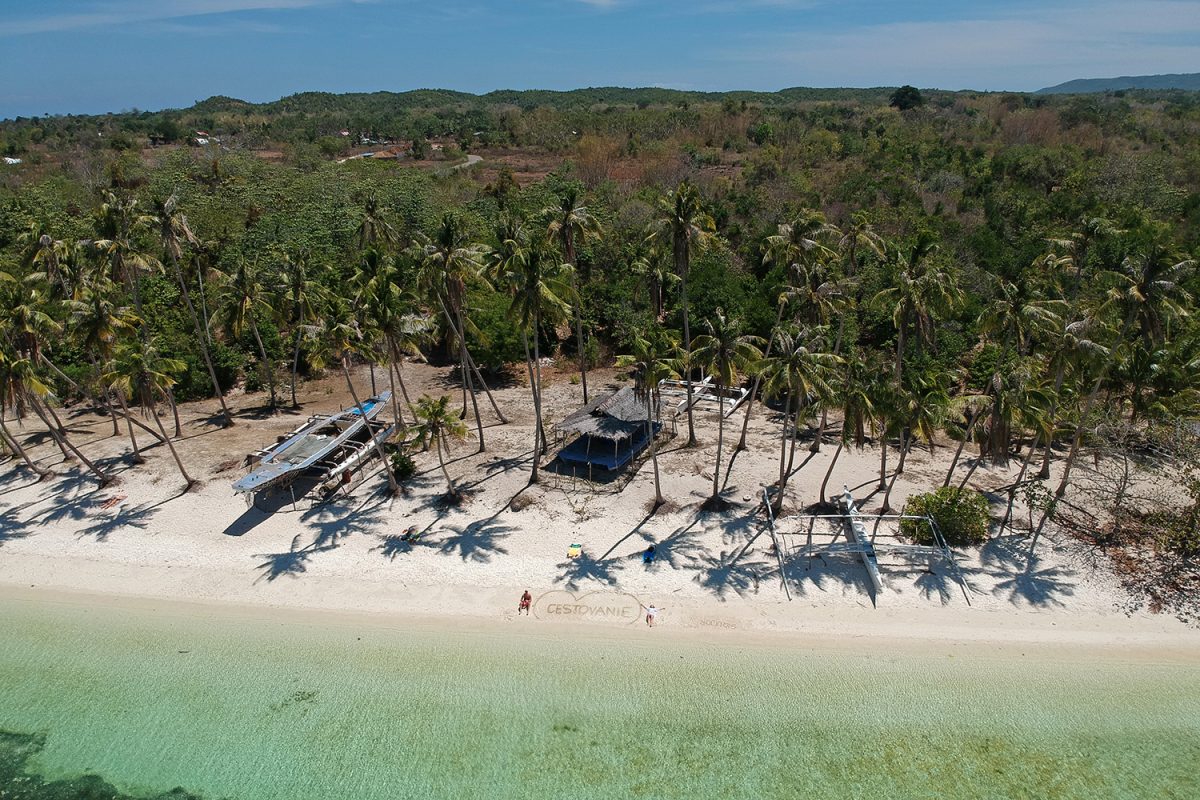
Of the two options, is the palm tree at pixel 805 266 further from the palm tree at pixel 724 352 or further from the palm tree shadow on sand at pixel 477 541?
the palm tree shadow on sand at pixel 477 541

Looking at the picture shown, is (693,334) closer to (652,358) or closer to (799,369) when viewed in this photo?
(652,358)

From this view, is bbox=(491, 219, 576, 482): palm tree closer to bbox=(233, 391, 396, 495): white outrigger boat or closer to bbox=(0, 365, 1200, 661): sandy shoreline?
bbox=(0, 365, 1200, 661): sandy shoreline

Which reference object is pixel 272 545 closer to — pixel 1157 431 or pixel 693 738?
pixel 693 738

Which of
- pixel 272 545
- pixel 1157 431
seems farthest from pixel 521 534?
pixel 1157 431

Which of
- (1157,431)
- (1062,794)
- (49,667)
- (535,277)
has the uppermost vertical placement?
(535,277)

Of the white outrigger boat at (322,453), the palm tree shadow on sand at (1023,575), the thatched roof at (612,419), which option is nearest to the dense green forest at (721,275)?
the palm tree shadow on sand at (1023,575)

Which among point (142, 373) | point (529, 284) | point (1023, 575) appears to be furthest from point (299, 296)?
point (1023, 575)

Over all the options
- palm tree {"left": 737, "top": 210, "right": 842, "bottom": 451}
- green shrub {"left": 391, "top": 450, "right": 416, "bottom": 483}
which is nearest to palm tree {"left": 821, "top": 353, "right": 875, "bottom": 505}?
palm tree {"left": 737, "top": 210, "right": 842, "bottom": 451}
